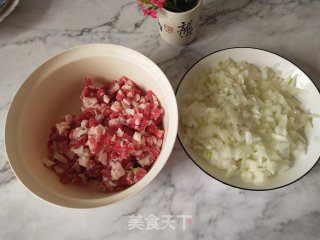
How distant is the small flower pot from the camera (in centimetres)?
97

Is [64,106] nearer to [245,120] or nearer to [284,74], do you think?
[245,120]

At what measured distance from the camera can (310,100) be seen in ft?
3.13

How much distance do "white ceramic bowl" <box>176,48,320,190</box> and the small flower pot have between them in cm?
13

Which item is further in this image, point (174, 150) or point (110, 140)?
point (174, 150)

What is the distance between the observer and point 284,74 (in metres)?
1.00

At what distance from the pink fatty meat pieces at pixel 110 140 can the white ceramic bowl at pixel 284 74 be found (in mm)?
93

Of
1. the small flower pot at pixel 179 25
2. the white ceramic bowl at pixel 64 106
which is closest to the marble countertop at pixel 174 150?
the small flower pot at pixel 179 25

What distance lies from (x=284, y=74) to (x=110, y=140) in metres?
0.57

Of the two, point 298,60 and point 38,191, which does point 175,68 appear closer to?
point 298,60

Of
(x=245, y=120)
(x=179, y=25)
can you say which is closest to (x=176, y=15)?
(x=179, y=25)

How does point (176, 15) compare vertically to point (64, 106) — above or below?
above

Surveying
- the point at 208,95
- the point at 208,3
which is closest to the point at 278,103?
the point at 208,95

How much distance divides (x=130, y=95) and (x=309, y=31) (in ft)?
2.32

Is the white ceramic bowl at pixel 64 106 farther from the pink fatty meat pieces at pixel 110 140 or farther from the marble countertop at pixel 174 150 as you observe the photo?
the marble countertop at pixel 174 150
